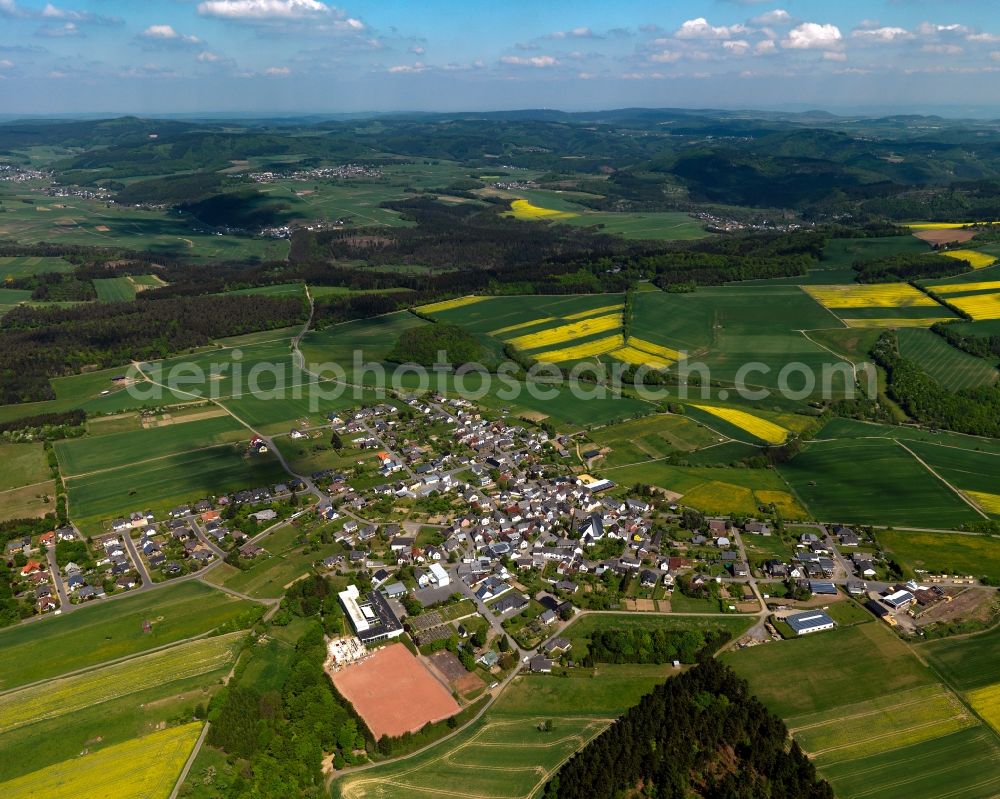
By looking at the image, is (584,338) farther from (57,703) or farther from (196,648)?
(57,703)

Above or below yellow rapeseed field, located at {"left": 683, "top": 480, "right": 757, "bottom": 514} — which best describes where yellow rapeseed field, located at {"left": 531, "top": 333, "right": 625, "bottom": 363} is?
above

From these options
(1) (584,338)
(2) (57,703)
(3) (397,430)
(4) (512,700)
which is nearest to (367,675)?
(4) (512,700)

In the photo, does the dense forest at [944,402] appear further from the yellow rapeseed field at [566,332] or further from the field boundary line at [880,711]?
the field boundary line at [880,711]

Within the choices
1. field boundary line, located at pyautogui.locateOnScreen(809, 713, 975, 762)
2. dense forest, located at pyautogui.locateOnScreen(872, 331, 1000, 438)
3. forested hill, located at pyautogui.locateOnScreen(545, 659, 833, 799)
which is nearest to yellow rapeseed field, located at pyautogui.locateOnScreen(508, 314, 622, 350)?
dense forest, located at pyautogui.locateOnScreen(872, 331, 1000, 438)

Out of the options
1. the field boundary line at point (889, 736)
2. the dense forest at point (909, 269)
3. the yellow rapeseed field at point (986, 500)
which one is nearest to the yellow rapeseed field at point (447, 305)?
the dense forest at point (909, 269)

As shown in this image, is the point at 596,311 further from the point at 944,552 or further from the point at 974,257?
the point at 974,257

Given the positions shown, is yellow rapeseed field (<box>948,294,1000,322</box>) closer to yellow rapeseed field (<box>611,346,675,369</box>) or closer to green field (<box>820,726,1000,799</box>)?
yellow rapeseed field (<box>611,346,675,369</box>)
